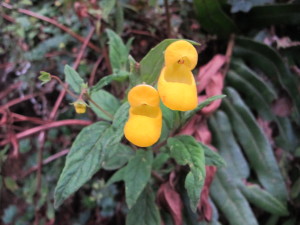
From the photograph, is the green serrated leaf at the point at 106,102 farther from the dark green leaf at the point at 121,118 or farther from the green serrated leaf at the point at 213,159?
the green serrated leaf at the point at 213,159

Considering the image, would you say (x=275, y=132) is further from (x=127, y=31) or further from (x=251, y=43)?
(x=127, y=31)

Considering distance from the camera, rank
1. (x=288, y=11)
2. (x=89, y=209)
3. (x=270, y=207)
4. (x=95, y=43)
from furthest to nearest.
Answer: (x=95, y=43) → (x=288, y=11) → (x=89, y=209) → (x=270, y=207)

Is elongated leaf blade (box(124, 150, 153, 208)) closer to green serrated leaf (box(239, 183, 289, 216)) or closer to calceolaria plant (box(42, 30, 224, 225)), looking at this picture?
calceolaria plant (box(42, 30, 224, 225))

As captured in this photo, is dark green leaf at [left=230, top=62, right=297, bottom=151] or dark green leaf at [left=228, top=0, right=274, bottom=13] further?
dark green leaf at [left=228, top=0, right=274, bottom=13]

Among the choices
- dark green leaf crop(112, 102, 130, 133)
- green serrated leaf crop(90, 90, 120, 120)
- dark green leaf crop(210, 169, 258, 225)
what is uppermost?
dark green leaf crop(112, 102, 130, 133)

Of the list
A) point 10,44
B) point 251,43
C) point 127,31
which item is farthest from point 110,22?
point 251,43

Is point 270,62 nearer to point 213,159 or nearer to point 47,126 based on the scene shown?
point 213,159

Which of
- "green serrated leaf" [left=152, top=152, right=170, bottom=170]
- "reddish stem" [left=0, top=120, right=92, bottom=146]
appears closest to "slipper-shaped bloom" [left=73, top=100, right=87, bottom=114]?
"green serrated leaf" [left=152, top=152, right=170, bottom=170]

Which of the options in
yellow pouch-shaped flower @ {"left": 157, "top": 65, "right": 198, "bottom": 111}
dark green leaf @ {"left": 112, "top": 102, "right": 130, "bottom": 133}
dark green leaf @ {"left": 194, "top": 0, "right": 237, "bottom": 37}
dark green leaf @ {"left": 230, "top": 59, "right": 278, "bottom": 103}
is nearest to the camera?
yellow pouch-shaped flower @ {"left": 157, "top": 65, "right": 198, "bottom": 111}

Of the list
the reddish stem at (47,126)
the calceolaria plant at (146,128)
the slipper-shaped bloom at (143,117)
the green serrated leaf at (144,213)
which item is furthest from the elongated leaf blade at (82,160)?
the reddish stem at (47,126)
